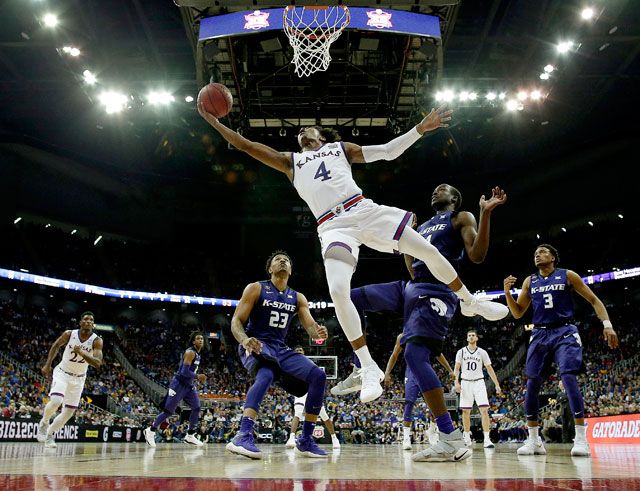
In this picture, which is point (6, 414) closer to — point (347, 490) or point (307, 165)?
point (307, 165)

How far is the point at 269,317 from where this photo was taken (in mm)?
5984

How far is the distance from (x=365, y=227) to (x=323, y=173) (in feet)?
1.88

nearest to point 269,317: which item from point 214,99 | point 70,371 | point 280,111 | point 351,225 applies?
point 351,225

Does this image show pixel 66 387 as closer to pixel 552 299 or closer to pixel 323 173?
pixel 323 173

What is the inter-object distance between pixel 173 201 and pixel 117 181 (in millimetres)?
3421

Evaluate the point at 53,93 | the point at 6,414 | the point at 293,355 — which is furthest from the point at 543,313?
the point at 53,93

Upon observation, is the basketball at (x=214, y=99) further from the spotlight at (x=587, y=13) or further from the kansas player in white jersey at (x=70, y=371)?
the spotlight at (x=587, y=13)

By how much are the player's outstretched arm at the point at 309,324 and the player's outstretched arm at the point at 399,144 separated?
1.63 m

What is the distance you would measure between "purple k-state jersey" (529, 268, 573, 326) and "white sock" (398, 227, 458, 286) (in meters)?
2.66

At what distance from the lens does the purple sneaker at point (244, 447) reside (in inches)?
188

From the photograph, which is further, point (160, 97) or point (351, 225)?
point (160, 97)

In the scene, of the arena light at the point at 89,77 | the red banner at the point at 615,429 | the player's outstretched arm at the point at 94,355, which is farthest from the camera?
the arena light at the point at 89,77

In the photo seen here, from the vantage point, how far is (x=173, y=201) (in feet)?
109

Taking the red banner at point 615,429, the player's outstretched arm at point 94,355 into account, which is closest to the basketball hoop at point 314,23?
the player's outstretched arm at point 94,355
